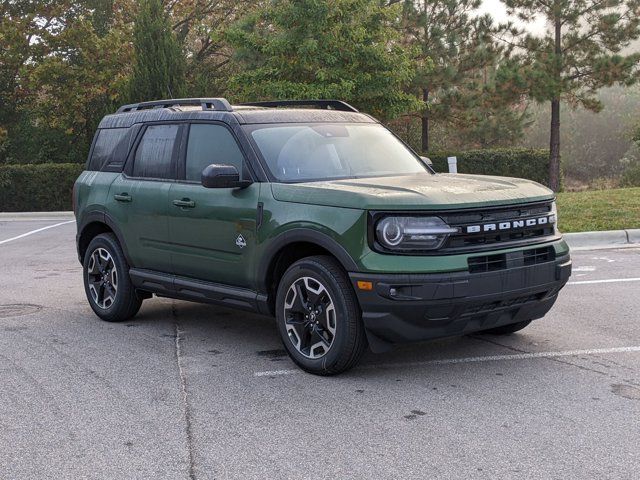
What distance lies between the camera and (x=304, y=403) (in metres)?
5.20

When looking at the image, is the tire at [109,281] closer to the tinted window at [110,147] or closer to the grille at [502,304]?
the tinted window at [110,147]

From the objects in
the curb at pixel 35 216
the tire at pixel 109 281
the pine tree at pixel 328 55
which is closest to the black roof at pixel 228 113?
the tire at pixel 109 281

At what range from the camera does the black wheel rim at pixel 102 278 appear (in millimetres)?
7738

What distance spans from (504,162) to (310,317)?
84.8ft

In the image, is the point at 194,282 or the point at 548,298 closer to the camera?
the point at 548,298

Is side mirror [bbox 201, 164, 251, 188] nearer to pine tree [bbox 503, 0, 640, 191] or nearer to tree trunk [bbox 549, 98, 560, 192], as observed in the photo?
pine tree [bbox 503, 0, 640, 191]

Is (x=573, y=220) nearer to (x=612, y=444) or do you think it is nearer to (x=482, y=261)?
(x=482, y=261)

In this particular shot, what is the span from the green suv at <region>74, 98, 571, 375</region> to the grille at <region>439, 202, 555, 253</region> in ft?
0.03

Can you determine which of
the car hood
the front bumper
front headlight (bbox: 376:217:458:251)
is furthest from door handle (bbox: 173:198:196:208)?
front headlight (bbox: 376:217:458:251)

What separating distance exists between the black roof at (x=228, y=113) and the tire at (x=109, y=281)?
1.14 metres

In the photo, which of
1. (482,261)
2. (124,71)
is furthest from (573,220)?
(124,71)

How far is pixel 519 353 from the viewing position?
626 cm

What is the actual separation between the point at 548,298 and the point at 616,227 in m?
7.93

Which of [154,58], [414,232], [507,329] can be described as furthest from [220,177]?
[154,58]
